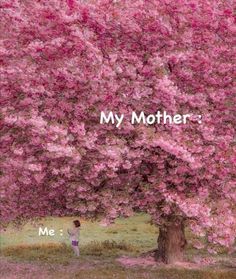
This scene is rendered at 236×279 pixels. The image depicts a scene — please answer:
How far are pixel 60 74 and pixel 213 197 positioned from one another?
18.2 ft

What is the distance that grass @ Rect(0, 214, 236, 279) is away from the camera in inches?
650

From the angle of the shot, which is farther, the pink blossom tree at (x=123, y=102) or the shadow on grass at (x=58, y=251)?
the shadow on grass at (x=58, y=251)

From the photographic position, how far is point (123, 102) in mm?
13914

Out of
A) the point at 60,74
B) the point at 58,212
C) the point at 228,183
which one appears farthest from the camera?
the point at 58,212

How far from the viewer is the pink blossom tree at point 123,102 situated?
527 inches

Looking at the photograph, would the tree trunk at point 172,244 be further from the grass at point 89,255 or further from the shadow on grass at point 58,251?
the shadow on grass at point 58,251

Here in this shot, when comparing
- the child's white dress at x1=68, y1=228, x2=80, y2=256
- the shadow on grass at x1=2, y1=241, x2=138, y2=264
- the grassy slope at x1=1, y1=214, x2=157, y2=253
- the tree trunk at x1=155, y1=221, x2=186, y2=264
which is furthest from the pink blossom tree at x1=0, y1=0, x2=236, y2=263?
the grassy slope at x1=1, y1=214, x2=157, y2=253

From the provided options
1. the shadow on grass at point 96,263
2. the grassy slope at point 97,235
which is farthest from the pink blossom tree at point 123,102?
the grassy slope at point 97,235

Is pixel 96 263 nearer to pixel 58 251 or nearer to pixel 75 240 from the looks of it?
pixel 75 240

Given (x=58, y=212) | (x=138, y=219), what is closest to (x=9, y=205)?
(x=58, y=212)

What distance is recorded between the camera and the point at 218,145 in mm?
14742

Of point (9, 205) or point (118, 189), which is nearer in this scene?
point (118, 189)

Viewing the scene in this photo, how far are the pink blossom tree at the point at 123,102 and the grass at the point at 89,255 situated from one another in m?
2.20

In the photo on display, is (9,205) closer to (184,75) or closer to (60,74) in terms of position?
(60,74)
